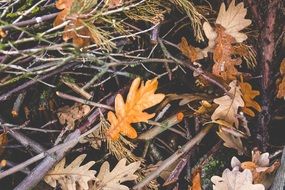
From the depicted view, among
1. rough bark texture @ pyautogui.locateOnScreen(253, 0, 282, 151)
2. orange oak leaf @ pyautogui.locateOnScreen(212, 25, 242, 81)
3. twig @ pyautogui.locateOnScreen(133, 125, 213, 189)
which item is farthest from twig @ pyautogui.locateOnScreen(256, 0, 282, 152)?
twig @ pyautogui.locateOnScreen(133, 125, 213, 189)

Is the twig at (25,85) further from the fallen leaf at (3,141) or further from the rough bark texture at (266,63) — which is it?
the rough bark texture at (266,63)

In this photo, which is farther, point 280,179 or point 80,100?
point 80,100

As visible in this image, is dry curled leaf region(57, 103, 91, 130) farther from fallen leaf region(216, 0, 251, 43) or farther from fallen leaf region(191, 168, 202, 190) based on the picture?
fallen leaf region(216, 0, 251, 43)

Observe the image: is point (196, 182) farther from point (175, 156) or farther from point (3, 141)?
point (3, 141)

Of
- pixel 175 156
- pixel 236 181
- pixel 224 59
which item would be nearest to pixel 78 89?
pixel 175 156

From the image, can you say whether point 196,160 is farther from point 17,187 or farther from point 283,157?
point 17,187

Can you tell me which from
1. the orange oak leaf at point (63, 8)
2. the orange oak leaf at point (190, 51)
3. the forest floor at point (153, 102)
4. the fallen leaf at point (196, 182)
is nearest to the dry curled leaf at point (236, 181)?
the forest floor at point (153, 102)
